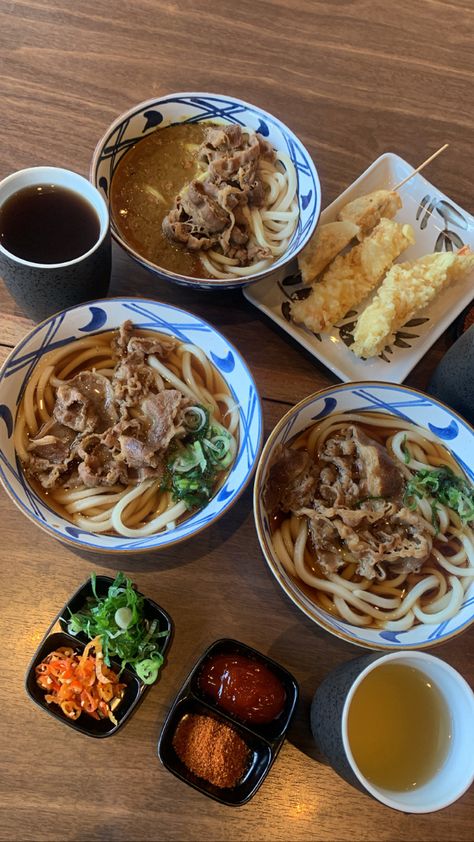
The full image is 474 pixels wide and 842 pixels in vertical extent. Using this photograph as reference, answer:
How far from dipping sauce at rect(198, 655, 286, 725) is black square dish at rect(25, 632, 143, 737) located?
195 mm

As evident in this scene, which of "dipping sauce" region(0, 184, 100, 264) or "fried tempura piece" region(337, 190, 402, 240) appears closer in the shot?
"dipping sauce" region(0, 184, 100, 264)

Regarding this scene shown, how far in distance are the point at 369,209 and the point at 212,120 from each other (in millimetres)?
665

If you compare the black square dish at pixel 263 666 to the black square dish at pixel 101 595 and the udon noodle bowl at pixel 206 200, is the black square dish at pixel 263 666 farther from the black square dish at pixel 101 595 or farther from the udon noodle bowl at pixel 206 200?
the udon noodle bowl at pixel 206 200

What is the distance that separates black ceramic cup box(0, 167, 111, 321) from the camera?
172 cm

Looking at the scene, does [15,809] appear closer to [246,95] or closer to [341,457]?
[341,457]

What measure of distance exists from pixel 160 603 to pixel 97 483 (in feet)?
1.38

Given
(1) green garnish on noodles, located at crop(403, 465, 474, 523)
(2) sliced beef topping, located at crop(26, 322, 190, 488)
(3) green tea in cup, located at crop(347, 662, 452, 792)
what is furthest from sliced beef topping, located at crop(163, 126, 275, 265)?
(3) green tea in cup, located at crop(347, 662, 452, 792)

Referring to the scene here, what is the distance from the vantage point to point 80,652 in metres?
1.76

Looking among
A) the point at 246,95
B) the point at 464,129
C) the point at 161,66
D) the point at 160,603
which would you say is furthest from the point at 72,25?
the point at 160,603

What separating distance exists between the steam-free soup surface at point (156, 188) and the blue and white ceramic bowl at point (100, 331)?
0.29 m

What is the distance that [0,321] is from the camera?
6.88ft

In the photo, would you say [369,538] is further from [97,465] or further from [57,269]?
[57,269]

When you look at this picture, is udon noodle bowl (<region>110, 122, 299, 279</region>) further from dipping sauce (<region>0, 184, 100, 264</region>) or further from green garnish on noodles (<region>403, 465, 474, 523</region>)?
green garnish on noodles (<region>403, 465, 474, 523</region>)

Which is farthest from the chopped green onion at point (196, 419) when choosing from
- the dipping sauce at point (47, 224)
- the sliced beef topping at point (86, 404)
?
the dipping sauce at point (47, 224)
